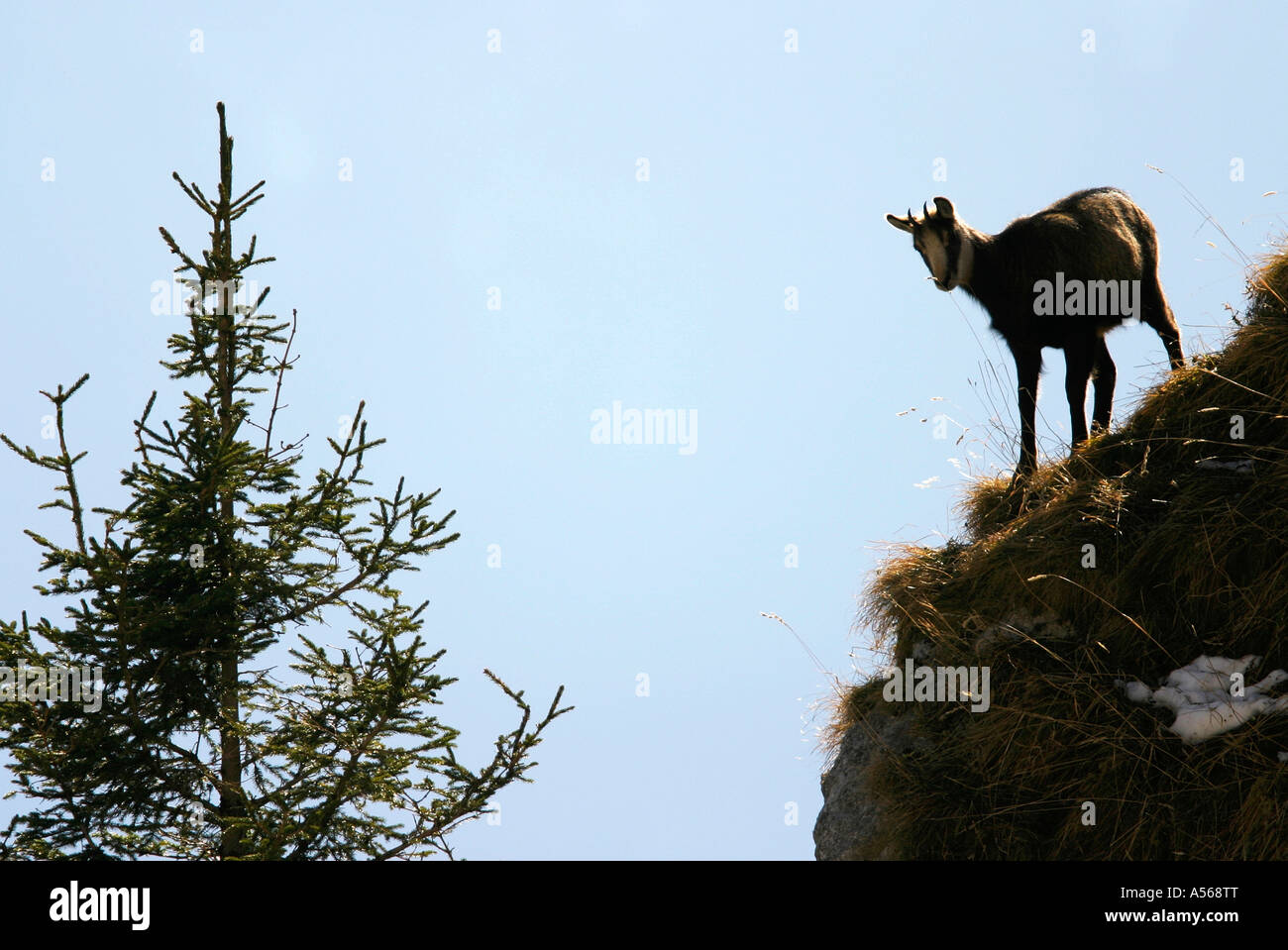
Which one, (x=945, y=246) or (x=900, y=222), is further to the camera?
(x=900, y=222)

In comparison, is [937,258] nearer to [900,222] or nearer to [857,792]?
[900,222]

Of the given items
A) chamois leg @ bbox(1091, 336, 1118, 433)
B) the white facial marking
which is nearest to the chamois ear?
the white facial marking

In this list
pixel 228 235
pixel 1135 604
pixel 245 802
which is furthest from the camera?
pixel 228 235

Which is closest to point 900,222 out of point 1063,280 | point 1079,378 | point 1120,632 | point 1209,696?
point 1063,280

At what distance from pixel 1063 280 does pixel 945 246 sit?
102 centimetres

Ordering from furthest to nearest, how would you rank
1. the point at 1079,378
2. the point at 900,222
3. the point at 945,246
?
the point at 900,222 < the point at 945,246 < the point at 1079,378

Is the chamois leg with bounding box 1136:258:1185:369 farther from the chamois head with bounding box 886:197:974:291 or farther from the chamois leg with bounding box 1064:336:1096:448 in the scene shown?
the chamois head with bounding box 886:197:974:291

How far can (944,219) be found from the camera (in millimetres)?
9195

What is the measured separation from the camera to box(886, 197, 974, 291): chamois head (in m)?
9.14

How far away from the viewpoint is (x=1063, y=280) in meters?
8.77
